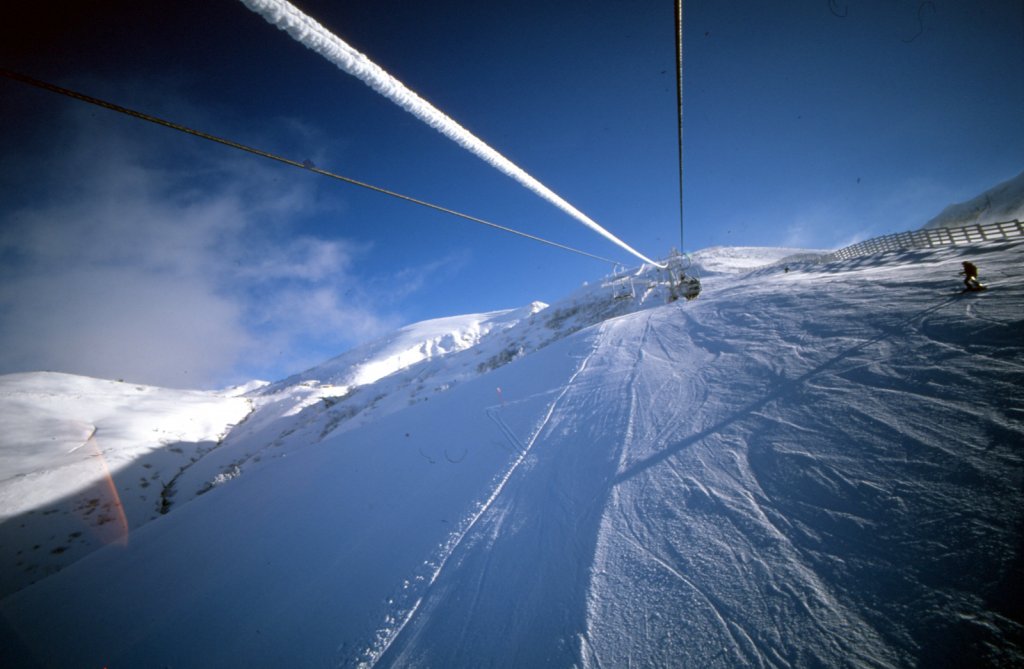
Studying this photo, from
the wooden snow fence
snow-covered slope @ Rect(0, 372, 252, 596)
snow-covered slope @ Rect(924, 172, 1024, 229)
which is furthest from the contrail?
snow-covered slope @ Rect(924, 172, 1024, 229)

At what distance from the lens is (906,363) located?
3.62 metres

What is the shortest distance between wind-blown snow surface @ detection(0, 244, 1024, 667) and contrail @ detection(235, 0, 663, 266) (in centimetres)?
473

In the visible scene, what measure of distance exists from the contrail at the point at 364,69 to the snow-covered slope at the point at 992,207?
62.5 m

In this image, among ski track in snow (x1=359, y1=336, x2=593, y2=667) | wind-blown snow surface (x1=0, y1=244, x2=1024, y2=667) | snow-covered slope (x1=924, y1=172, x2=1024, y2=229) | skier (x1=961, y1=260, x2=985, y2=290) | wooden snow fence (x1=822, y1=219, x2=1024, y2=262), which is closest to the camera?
wind-blown snow surface (x1=0, y1=244, x2=1024, y2=667)

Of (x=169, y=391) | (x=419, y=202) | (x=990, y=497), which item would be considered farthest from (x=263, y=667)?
(x=169, y=391)

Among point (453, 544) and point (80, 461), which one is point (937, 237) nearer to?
point (453, 544)

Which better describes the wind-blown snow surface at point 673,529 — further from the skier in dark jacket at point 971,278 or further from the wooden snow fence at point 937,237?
the wooden snow fence at point 937,237

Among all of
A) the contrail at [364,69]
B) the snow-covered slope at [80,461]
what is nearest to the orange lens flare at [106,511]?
the snow-covered slope at [80,461]

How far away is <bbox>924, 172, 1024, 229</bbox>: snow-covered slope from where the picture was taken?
37188 mm

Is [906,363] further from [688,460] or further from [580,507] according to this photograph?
[580,507]

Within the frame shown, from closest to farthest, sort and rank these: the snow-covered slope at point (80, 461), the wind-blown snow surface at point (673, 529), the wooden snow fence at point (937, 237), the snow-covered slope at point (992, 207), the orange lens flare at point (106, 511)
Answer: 1. the wind-blown snow surface at point (673, 529)
2. the wooden snow fence at point (937, 237)
3. the snow-covered slope at point (80, 461)
4. the orange lens flare at point (106, 511)
5. the snow-covered slope at point (992, 207)

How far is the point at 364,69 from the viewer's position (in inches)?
132

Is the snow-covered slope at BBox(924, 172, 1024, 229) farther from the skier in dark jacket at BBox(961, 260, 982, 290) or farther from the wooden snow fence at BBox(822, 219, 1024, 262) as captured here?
the skier in dark jacket at BBox(961, 260, 982, 290)

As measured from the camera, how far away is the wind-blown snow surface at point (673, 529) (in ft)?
6.72
